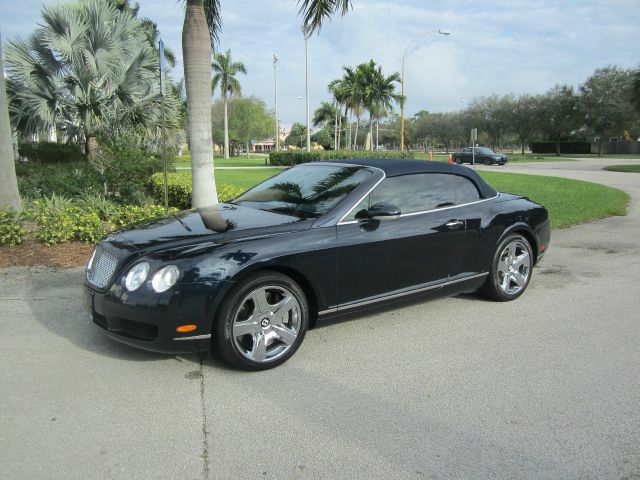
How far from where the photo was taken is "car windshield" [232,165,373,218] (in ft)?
14.3

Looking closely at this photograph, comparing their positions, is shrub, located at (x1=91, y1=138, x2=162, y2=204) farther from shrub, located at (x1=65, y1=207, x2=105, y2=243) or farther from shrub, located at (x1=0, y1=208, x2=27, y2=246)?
shrub, located at (x1=0, y1=208, x2=27, y2=246)

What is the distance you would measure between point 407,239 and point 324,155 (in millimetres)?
29677

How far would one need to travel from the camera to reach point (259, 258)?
3.66 metres

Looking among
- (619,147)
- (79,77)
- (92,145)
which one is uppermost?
(79,77)

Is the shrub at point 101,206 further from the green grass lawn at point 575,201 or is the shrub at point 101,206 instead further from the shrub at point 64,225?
the green grass lawn at point 575,201

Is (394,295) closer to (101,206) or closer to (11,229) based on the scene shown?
(11,229)

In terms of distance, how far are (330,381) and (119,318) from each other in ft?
4.93

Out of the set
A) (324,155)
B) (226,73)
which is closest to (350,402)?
(324,155)

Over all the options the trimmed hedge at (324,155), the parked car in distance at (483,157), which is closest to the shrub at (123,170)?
the trimmed hedge at (324,155)

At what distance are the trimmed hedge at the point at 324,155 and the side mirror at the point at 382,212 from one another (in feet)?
81.5

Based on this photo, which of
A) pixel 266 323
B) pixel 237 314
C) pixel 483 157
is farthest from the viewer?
pixel 483 157

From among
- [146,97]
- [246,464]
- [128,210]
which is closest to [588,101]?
[146,97]

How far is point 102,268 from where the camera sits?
153 inches

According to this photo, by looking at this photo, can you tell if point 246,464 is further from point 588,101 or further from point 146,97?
point 588,101
